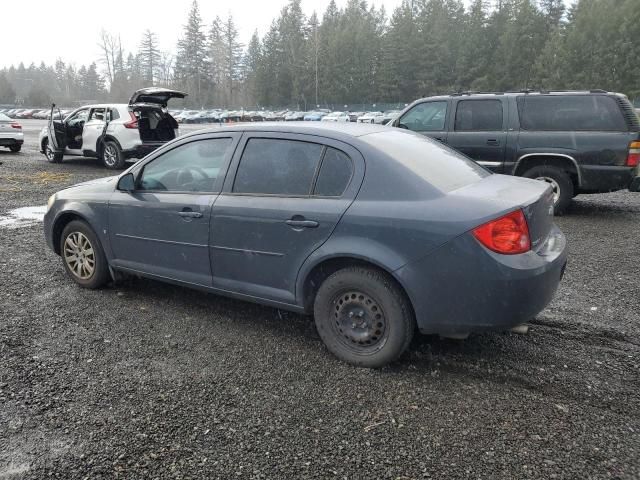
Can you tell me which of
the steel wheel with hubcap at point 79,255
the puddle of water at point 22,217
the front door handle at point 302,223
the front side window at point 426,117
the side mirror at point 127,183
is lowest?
the puddle of water at point 22,217

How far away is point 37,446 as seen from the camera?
268 cm

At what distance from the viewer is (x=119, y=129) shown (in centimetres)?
1341

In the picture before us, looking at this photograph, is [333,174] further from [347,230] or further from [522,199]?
[522,199]

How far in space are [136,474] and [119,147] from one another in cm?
1238

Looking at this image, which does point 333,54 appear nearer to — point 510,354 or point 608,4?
point 608,4

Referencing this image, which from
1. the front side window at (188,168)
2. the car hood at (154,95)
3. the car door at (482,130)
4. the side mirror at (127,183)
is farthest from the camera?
the car hood at (154,95)

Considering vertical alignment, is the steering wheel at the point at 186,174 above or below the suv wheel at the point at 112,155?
above

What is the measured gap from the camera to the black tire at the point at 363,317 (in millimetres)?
3283

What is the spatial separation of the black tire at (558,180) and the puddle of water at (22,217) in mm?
7640

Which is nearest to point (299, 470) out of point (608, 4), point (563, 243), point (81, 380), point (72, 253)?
point (81, 380)

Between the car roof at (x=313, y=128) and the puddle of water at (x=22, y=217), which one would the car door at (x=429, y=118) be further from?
the puddle of water at (x=22, y=217)

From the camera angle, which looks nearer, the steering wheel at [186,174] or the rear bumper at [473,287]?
the rear bumper at [473,287]

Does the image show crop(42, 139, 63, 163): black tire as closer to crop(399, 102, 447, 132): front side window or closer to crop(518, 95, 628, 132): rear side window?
crop(399, 102, 447, 132): front side window

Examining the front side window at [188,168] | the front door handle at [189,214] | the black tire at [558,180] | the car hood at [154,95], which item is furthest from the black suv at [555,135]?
the car hood at [154,95]
